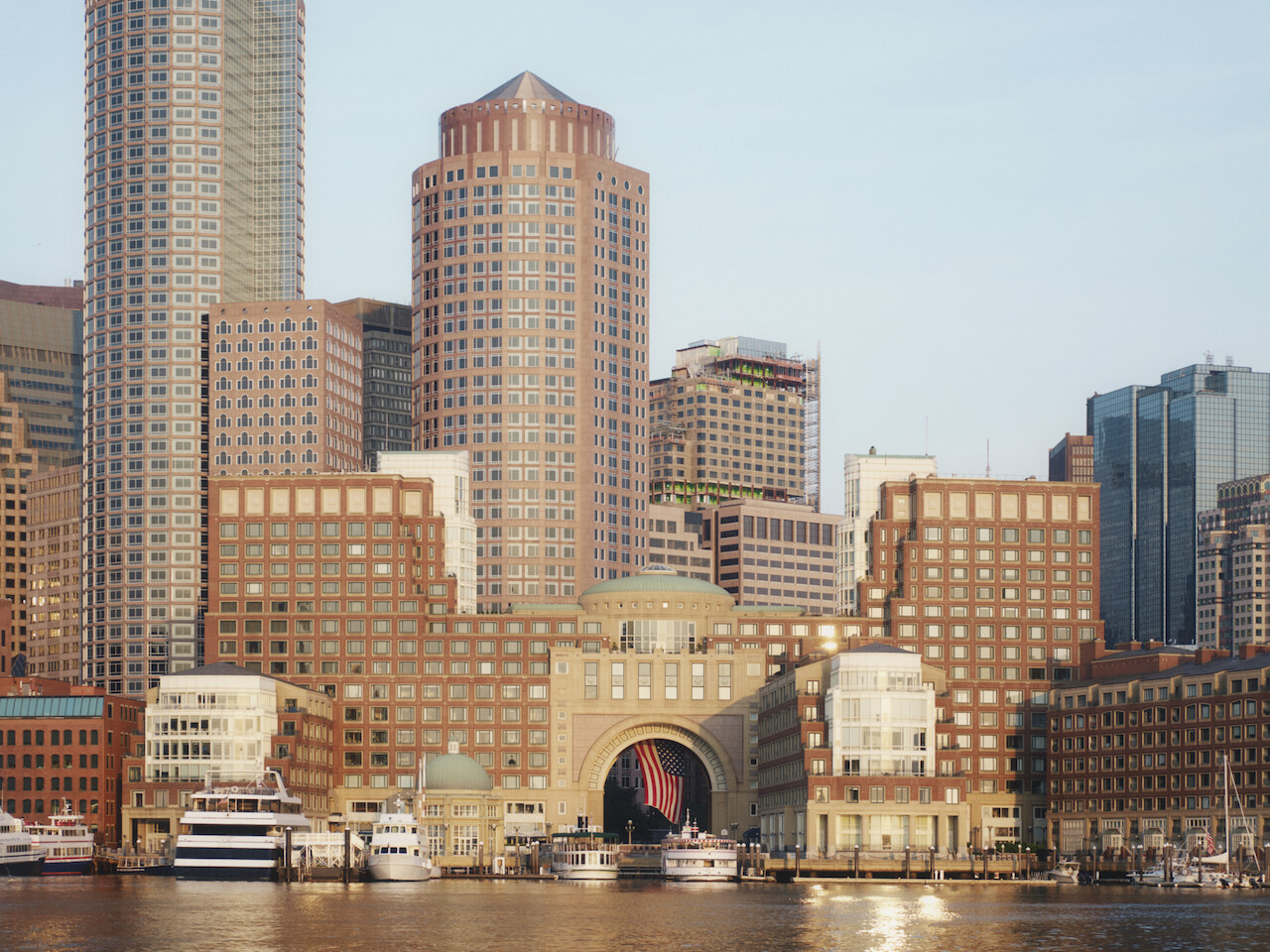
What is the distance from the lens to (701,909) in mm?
195000

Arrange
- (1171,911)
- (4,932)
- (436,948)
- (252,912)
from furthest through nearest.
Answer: (1171,911), (252,912), (4,932), (436,948)

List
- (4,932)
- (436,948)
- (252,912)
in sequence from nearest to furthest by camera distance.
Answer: (436,948) < (4,932) < (252,912)

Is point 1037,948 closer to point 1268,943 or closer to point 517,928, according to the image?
point 1268,943

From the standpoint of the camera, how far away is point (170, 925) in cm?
16475

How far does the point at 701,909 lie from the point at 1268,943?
186 ft

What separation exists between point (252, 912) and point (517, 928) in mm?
26468

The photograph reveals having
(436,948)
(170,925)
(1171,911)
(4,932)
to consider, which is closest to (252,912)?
(170,925)

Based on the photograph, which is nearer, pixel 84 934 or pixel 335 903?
pixel 84 934

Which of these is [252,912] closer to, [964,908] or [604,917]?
[604,917]

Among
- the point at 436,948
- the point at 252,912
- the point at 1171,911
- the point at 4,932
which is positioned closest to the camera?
the point at 436,948

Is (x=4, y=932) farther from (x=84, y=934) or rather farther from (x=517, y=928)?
(x=517, y=928)

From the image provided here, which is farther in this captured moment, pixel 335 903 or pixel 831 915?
pixel 335 903

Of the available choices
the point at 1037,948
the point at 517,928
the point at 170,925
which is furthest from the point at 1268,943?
the point at 170,925

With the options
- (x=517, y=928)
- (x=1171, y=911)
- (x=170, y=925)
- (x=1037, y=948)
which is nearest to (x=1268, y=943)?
(x=1037, y=948)
